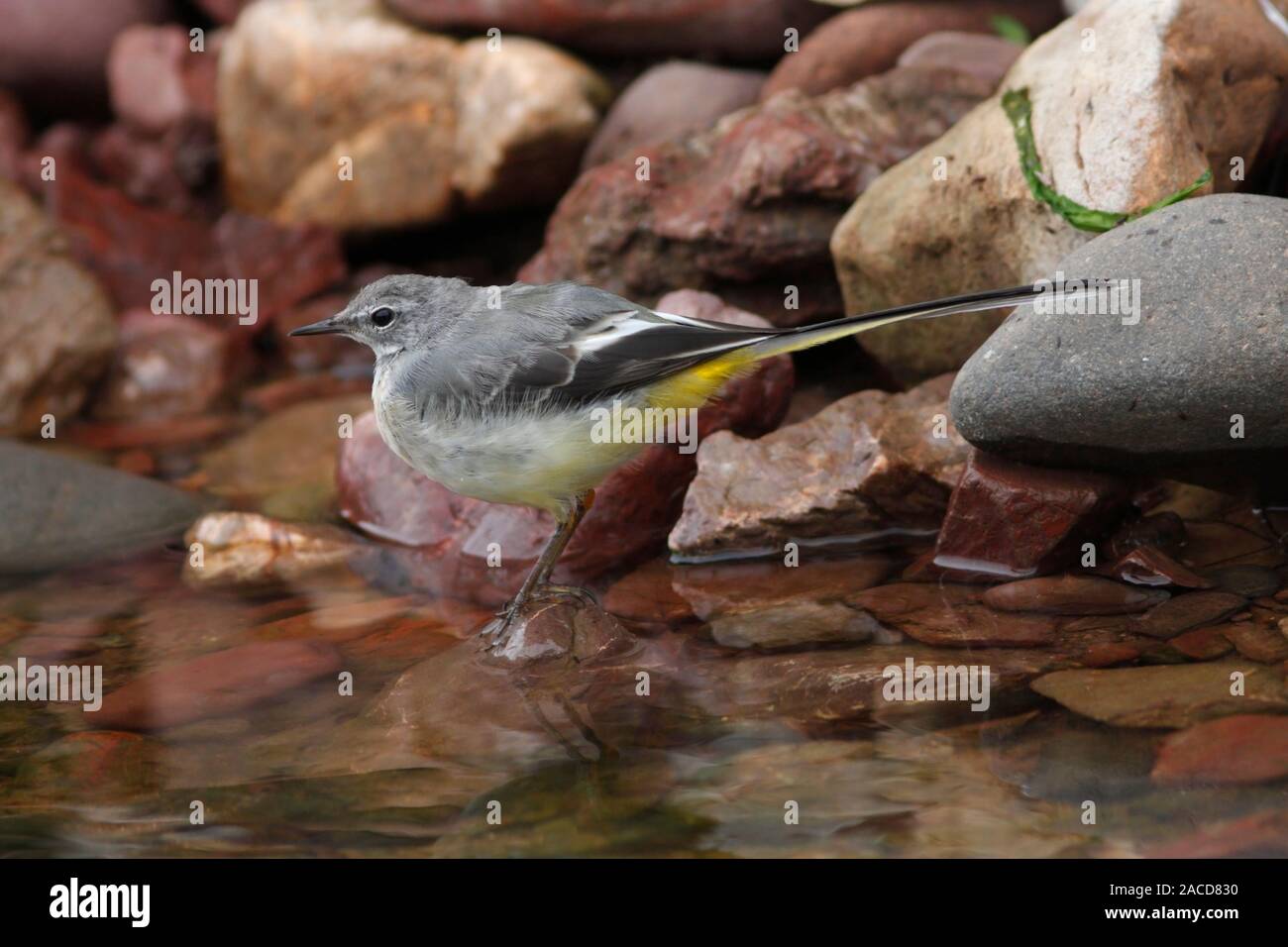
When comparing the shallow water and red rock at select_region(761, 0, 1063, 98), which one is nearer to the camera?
the shallow water

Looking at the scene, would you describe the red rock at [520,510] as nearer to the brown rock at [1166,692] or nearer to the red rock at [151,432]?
the red rock at [151,432]

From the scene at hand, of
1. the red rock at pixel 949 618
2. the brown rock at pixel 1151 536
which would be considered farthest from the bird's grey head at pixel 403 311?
the brown rock at pixel 1151 536

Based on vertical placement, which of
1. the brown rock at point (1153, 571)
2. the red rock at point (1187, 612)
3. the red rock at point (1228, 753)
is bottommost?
the red rock at point (1228, 753)

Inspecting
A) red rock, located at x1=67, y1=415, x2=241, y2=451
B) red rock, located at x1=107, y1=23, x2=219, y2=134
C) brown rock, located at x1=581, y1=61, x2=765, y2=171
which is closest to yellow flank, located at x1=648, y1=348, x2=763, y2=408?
brown rock, located at x1=581, y1=61, x2=765, y2=171

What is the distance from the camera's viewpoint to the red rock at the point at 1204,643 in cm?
514

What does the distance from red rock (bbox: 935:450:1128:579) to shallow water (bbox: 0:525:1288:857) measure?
1.45ft

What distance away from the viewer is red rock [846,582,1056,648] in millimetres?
5547

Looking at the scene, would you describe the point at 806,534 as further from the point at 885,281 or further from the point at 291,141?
the point at 291,141

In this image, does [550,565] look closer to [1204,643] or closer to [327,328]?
[327,328]

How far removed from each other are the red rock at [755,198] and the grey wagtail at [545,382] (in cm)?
239

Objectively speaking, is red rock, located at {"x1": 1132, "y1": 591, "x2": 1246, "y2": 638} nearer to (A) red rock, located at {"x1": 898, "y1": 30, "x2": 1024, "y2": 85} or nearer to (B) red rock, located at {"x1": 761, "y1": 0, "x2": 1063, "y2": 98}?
(A) red rock, located at {"x1": 898, "y1": 30, "x2": 1024, "y2": 85}

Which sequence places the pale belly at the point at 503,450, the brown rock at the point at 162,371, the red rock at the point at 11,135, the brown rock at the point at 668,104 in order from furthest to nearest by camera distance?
the red rock at the point at 11,135
the brown rock at the point at 162,371
the brown rock at the point at 668,104
the pale belly at the point at 503,450

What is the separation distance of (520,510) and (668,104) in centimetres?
381

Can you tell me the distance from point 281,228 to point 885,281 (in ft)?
18.9
